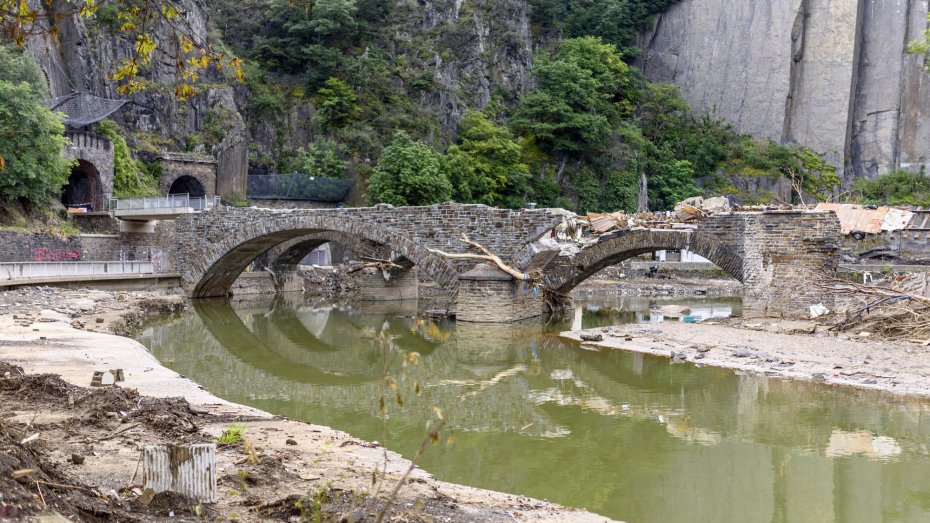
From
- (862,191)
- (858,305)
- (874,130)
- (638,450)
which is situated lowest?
(638,450)

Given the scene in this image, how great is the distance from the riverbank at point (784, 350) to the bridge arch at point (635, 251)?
164cm

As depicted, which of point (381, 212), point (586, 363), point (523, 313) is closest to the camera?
point (586, 363)

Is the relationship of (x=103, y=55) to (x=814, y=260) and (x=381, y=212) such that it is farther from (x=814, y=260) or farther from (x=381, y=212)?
(x=814, y=260)

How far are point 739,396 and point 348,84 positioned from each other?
115 feet

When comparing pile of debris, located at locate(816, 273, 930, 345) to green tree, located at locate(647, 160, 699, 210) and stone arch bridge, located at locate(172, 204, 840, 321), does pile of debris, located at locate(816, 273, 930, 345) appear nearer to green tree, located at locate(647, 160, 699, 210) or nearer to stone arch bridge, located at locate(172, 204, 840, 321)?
stone arch bridge, located at locate(172, 204, 840, 321)

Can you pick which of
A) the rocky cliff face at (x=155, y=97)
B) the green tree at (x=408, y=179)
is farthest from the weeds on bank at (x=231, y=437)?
the rocky cliff face at (x=155, y=97)

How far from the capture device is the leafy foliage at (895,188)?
43.3 meters

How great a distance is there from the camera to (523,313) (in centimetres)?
2080

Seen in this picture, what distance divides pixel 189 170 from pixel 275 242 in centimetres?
1377

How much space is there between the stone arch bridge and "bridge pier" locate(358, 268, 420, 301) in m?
3.68

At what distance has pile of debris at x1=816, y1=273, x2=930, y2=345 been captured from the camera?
50.5 feet

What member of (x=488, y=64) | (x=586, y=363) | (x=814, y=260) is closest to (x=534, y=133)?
(x=488, y=64)

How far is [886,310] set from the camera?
1630cm

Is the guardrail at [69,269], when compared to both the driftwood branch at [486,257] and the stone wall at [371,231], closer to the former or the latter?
the stone wall at [371,231]
